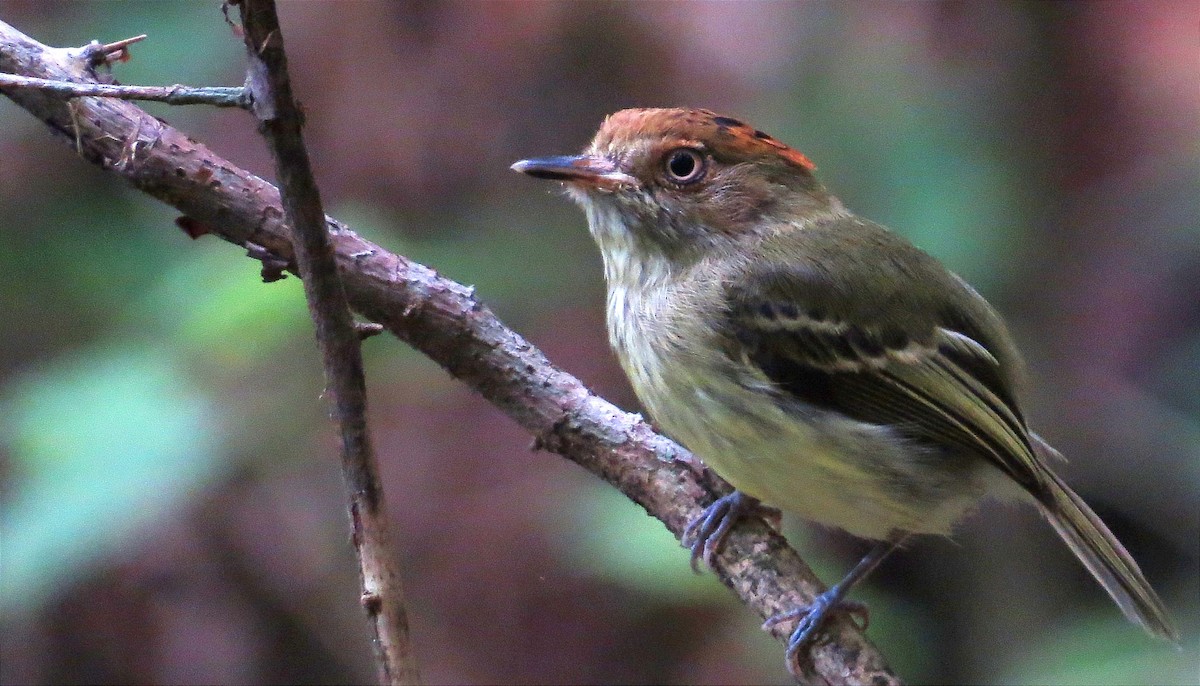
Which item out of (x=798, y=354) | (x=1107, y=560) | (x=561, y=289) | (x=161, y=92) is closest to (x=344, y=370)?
(x=161, y=92)

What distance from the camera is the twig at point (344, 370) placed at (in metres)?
1.41

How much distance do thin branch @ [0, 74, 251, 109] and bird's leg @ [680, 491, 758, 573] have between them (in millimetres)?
1492

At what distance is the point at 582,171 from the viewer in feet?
9.18

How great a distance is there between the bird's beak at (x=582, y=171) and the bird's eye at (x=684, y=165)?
10 cm

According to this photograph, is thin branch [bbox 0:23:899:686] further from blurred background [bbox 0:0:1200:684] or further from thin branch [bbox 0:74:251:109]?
blurred background [bbox 0:0:1200:684]

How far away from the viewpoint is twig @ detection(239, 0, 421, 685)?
141cm

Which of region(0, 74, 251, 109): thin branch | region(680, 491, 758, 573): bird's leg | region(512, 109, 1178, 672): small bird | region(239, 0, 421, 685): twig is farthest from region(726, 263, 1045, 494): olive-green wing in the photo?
region(0, 74, 251, 109): thin branch

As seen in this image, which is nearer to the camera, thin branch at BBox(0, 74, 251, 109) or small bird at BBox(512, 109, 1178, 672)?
thin branch at BBox(0, 74, 251, 109)

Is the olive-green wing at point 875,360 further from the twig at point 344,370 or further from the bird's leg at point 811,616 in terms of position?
the twig at point 344,370

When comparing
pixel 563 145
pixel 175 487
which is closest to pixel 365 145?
pixel 563 145

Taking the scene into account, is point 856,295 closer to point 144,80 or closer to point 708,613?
point 708,613

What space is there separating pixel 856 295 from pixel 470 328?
924mm

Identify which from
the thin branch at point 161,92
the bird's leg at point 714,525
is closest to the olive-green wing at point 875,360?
the bird's leg at point 714,525

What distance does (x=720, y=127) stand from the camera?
9.53 feet
